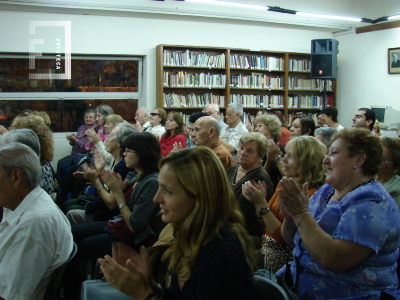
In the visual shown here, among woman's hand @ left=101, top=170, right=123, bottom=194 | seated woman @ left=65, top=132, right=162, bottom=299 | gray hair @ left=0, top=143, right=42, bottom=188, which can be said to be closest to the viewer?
gray hair @ left=0, top=143, right=42, bottom=188

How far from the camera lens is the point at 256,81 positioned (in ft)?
25.9

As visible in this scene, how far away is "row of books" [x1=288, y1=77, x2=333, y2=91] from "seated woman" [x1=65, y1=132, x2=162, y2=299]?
20.3 ft

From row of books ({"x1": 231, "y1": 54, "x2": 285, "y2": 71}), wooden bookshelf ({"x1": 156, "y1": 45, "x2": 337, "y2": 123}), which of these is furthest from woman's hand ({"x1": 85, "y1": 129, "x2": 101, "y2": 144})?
row of books ({"x1": 231, "y1": 54, "x2": 285, "y2": 71})

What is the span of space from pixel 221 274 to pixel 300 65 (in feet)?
25.5

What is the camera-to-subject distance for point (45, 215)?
A: 5.58ft

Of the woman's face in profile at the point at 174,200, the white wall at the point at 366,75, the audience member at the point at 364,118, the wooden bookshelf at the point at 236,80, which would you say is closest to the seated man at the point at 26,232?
the woman's face in profile at the point at 174,200

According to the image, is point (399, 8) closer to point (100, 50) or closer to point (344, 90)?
point (344, 90)

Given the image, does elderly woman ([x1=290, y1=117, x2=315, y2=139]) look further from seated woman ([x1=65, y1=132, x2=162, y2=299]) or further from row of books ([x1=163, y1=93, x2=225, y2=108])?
row of books ([x1=163, y1=93, x2=225, y2=108])

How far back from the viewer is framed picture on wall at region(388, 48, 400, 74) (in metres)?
7.60

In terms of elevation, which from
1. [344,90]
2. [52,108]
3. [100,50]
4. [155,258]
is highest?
[100,50]

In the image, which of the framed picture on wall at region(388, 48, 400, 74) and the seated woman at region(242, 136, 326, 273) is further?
the framed picture on wall at region(388, 48, 400, 74)

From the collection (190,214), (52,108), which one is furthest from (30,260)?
(52,108)

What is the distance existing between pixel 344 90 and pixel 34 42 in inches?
269

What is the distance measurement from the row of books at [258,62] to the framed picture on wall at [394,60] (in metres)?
2.23
